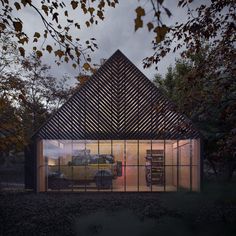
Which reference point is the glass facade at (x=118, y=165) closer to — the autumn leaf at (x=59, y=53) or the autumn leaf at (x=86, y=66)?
the autumn leaf at (x=86, y=66)

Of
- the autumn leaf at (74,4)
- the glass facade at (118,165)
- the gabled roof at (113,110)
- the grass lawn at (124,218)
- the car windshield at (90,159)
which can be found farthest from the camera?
the gabled roof at (113,110)

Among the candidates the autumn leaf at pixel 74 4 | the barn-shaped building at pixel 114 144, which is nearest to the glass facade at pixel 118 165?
the barn-shaped building at pixel 114 144

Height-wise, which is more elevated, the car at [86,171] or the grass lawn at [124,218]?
the car at [86,171]

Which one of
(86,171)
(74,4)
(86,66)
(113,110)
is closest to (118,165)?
(86,171)

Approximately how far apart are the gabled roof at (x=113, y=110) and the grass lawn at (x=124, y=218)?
6.63 m

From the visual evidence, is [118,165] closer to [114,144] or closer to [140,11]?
[114,144]

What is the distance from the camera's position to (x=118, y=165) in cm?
2353

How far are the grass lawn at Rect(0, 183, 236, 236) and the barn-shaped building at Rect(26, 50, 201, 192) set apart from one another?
558 centimetres

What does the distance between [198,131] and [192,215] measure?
1007 cm

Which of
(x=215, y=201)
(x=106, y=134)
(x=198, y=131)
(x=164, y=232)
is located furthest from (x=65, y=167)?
(x=164, y=232)

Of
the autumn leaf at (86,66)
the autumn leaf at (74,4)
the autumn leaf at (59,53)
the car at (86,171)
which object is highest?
the autumn leaf at (74,4)

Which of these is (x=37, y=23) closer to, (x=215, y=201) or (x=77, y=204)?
(x=77, y=204)

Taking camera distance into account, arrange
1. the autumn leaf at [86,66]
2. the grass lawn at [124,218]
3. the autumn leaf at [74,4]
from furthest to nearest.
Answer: the grass lawn at [124,218] → the autumn leaf at [86,66] → the autumn leaf at [74,4]

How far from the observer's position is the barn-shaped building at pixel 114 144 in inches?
907
